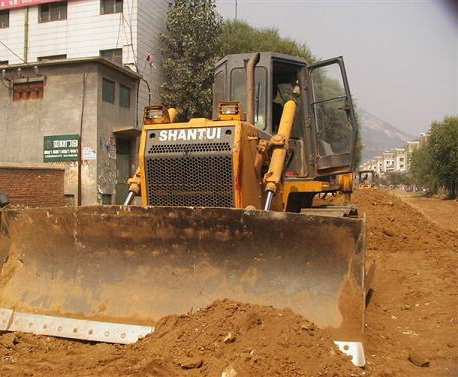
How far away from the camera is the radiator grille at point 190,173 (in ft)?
16.6

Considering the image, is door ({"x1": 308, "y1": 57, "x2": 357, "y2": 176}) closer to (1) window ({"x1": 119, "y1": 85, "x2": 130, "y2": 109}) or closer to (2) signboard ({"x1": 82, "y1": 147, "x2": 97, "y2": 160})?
(2) signboard ({"x1": 82, "y1": 147, "x2": 97, "y2": 160})

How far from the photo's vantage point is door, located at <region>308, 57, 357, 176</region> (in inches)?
256

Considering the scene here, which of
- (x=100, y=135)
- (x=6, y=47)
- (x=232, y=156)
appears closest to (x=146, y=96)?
(x=100, y=135)

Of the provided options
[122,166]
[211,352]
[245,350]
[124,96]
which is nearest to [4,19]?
[124,96]

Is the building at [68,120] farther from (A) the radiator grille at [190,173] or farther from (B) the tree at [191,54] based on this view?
(A) the radiator grille at [190,173]

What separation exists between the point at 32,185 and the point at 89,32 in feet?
35.9

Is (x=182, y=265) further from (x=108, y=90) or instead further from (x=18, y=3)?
(x=18, y=3)

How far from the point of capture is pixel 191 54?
2497 centimetres

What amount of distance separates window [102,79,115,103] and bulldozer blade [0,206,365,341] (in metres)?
15.0

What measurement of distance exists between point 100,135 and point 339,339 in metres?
16.3

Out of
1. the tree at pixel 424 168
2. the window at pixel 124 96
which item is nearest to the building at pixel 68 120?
the window at pixel 124 96

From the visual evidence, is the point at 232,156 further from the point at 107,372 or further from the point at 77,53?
the point at 77,53

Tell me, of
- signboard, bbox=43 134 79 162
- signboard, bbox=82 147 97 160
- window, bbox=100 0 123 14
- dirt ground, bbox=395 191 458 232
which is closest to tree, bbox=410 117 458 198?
dirt ground, bbox=395 191 458 232

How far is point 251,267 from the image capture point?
4438 mm
